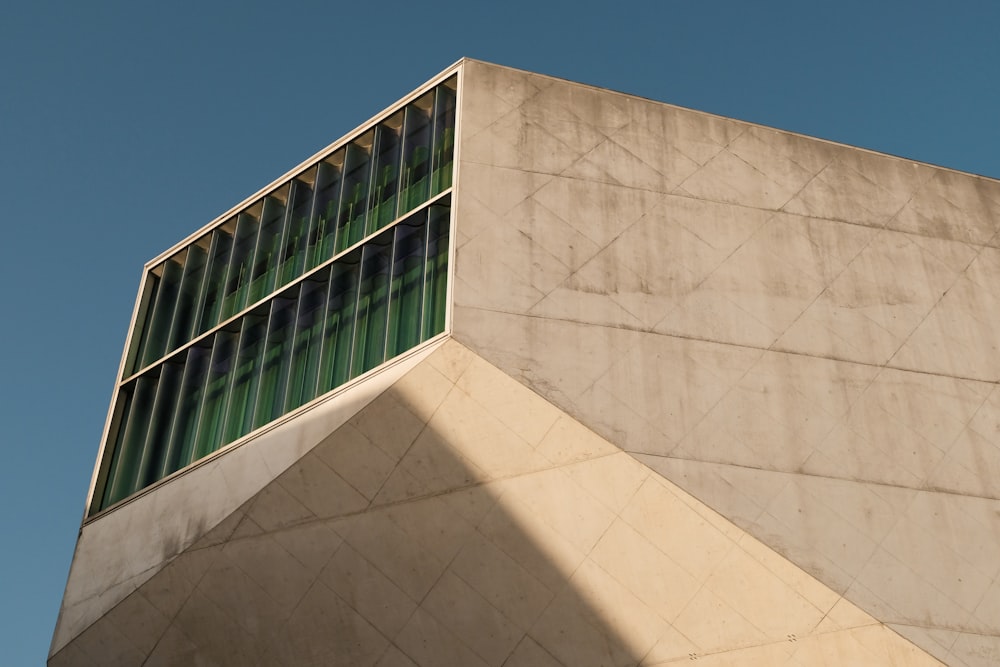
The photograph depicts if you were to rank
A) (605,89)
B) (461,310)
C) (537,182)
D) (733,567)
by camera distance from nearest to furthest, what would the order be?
(733,567) → (461,310) → (537,182) → (605,89)

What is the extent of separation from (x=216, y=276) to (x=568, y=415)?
10.6 m

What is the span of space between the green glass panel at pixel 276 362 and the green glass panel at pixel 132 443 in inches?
142

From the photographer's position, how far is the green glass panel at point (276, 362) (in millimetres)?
24609

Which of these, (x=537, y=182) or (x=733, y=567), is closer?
(x=733, y=567)

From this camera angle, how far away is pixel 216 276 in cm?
2847

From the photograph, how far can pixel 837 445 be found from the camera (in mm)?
22734

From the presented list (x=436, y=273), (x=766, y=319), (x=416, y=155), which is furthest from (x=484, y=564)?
(x=416, y=155)

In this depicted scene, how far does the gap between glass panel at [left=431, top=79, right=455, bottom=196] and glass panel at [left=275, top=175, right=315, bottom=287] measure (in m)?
3.53

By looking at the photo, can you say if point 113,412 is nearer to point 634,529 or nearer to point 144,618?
point 144,618

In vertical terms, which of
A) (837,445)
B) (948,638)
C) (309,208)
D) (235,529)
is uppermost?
(309,208)

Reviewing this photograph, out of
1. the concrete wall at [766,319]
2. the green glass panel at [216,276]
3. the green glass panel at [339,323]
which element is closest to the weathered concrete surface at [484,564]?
the concrete wall at [766,319]

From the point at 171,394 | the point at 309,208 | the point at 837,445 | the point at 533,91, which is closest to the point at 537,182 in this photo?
the point at 533,91

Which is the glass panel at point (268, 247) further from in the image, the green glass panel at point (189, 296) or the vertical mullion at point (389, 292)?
the vertical mullion at point (389, 292)

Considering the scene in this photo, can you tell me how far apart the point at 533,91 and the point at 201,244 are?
891 cm
